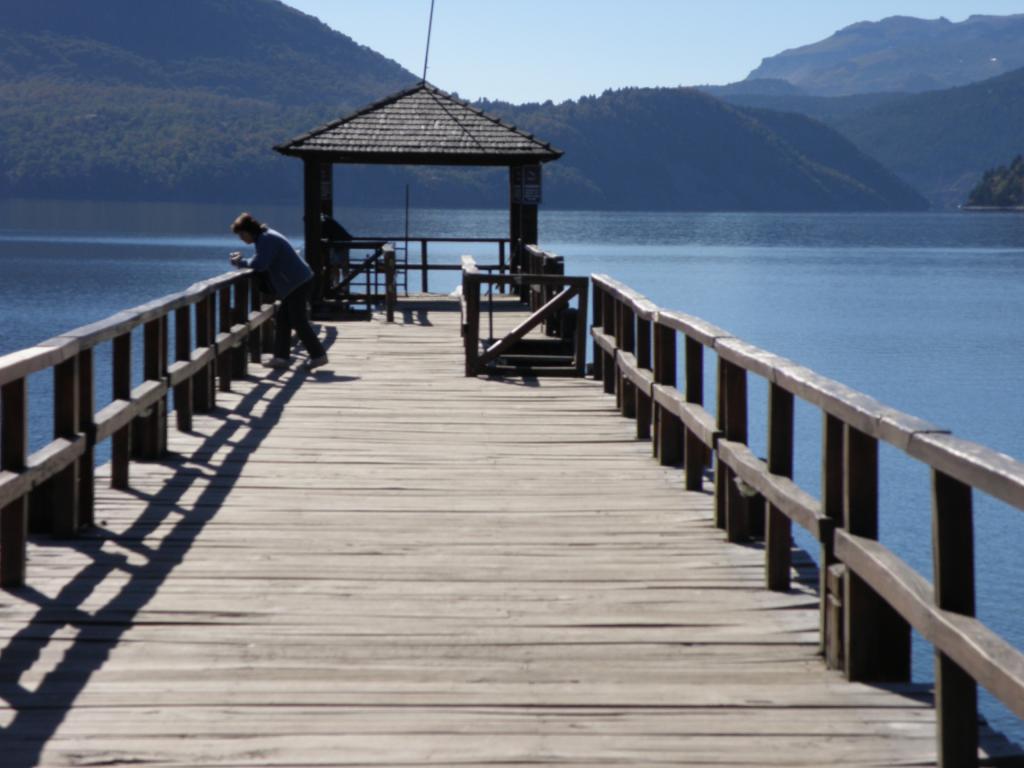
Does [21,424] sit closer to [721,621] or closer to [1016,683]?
[721,621]

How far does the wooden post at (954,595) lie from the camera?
3795 millimetres

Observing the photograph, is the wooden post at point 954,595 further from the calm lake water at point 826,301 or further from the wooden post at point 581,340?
the calm lake water at point 826,301

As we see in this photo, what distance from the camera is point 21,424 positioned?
18.8ft

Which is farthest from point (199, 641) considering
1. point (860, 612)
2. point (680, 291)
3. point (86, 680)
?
point (680, 291)

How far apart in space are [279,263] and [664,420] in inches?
220

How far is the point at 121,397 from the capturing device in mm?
7797

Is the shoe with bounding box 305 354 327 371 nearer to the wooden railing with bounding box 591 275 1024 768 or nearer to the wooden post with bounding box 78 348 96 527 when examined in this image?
the wooden railing with bounding box 591 275 1024 768

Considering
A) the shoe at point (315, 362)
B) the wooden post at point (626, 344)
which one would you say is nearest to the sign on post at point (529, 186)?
the shoe at point (315, 362)

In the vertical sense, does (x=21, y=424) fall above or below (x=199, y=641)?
above

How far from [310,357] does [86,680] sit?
9275 millimetres

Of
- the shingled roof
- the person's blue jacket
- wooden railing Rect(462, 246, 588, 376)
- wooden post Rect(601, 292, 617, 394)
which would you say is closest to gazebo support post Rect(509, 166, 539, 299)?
the shingled roof

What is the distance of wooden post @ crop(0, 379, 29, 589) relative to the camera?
5691 mm

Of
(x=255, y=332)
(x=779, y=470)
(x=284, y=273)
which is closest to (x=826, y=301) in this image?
(x=255, y=332)

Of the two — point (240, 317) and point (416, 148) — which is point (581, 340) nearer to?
point (240, 317)
